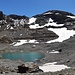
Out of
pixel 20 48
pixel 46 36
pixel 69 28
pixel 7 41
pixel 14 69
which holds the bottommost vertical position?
pixel 14 69

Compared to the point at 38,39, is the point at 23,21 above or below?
above

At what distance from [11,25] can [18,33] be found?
26.0m

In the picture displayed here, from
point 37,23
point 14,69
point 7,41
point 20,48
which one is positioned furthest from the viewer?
point 37,23

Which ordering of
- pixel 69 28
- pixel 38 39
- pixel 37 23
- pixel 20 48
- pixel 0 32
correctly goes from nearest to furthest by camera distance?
pixel 20 48 < pixel 38 39 < pixel 0 32 < pixel 69 28 < pixel 37 23

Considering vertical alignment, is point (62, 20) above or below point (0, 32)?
above

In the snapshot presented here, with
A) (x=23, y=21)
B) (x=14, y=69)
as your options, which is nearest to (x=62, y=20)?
(x=23, y=21)

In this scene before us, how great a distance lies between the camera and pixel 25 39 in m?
120

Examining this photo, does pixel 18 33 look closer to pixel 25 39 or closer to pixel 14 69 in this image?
pixel 25 39

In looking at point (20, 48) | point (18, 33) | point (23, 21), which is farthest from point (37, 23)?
point (20, 48)

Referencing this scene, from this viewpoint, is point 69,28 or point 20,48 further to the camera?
point 69,28

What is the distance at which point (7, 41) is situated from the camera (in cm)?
10750

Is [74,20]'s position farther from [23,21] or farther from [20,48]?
[20,48]

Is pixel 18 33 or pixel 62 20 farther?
pixel 62 20

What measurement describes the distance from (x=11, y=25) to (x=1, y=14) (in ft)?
35.0
